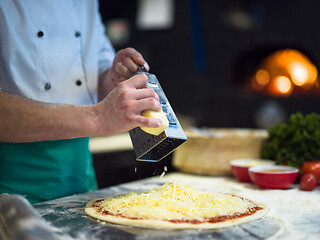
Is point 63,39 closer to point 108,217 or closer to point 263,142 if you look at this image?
point 108,217

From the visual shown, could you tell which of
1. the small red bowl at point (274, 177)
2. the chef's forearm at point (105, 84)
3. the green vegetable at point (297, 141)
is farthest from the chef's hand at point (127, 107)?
the green vegetable at point (297, 141)

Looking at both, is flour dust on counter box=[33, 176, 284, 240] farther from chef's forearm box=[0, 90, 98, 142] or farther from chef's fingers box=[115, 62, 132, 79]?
chef's fingers box=[115, 62, 132, 79]

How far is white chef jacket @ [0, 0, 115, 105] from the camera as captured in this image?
155cm

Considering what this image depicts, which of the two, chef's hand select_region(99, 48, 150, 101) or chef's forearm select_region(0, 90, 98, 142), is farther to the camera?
chef's hand select_region(99, 48, 150, 101)

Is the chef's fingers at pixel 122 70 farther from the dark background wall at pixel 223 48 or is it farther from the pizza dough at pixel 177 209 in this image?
the dark background wall at pixel 223 48

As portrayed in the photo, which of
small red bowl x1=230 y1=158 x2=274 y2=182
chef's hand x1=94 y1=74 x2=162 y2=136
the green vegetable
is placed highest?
chef's hand x1=94 y1=74 x2=162 y2=136

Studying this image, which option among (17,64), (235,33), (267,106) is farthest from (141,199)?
(235,33)

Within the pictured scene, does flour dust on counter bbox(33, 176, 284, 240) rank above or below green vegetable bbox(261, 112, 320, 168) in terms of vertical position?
below

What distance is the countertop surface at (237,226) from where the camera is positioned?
1072 millimetres

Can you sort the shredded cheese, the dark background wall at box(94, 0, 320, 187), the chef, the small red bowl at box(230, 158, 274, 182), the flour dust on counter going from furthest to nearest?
the dark background wall at box(94, 0, 320, 187) → the small red bowl at box(230, 158, 274, 182) → the chef → the shredded cheese → the flour dust on counter

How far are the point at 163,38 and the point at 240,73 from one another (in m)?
0.99

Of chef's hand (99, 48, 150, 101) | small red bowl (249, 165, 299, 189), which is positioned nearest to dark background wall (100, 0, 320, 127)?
small red bowl (249, 165, 299, 189)

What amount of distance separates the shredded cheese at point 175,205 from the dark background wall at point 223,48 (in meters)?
2.38

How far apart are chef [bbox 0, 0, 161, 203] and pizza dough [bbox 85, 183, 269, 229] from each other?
0.87ft
